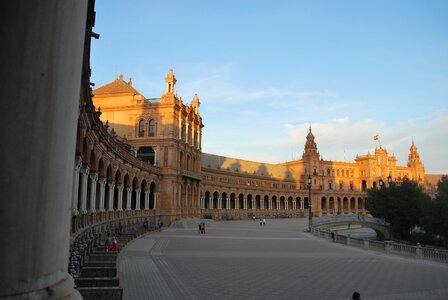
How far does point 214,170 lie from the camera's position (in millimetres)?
79875

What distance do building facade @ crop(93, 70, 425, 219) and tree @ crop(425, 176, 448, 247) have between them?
798 centimetres

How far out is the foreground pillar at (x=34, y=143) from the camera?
240cm

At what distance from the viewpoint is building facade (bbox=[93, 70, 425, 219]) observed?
5391 cm

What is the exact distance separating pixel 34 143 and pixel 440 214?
44.5 m

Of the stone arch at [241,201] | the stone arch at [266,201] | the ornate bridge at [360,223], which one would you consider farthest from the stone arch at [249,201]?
the ornate bridge at [360,223]

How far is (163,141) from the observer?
53.6 metres

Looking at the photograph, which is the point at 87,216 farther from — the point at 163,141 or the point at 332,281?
the point at 163,141

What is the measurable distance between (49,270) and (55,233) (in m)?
0.24

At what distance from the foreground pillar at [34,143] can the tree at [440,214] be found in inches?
1721

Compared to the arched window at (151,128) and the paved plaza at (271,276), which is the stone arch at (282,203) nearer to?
the arched window at (151,128)

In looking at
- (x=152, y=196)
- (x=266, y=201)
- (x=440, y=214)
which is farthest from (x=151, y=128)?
(x=266, y=201)

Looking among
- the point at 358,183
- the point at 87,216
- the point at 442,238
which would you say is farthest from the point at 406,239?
the point at 358,183

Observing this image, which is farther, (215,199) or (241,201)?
(241,201)

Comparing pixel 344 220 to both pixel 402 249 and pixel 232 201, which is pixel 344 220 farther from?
pixel 232 201
